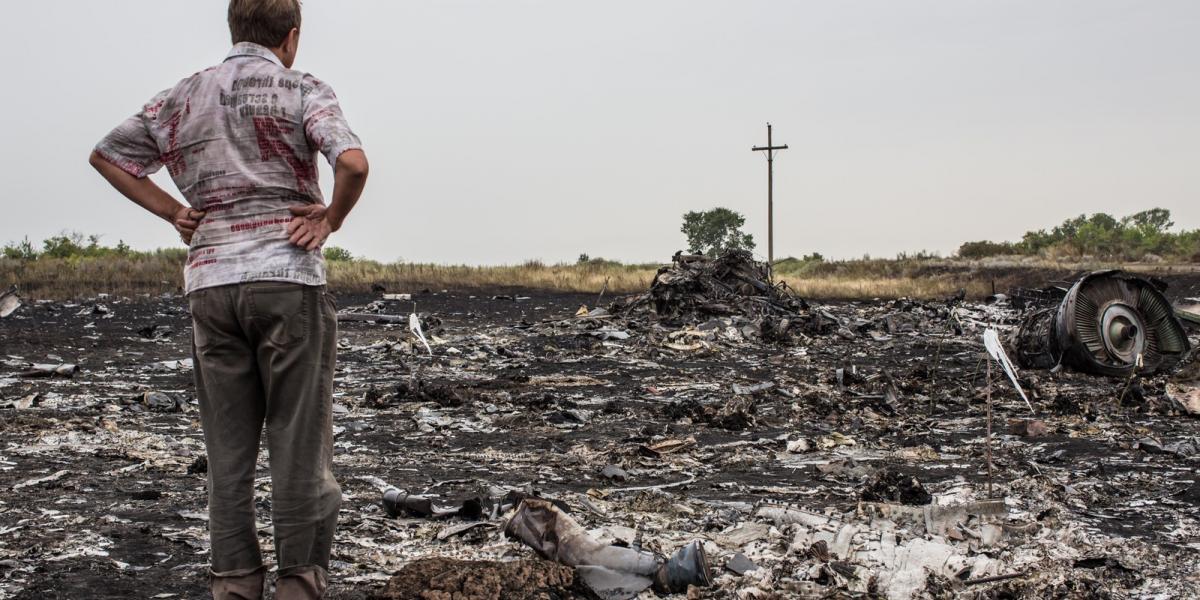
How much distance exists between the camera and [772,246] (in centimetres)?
3822

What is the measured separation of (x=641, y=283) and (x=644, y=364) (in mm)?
17776

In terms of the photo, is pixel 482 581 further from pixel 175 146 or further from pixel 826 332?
pixel 826 332

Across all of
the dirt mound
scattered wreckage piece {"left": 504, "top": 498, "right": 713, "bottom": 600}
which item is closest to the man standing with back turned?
the dirt mound

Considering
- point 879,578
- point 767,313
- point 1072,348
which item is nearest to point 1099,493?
point 879,578

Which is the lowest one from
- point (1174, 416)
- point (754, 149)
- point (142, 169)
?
point (1174, 416)

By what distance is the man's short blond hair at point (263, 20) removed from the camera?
284 centimetres

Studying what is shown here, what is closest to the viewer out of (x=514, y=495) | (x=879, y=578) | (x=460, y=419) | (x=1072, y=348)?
(x=879, y=578)

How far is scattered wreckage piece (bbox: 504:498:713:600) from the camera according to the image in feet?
11.9

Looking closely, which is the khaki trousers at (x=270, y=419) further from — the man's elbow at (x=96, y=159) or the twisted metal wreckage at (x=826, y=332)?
the twisted metal wreckage at (x=826, y=332)

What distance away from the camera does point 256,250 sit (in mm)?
2793

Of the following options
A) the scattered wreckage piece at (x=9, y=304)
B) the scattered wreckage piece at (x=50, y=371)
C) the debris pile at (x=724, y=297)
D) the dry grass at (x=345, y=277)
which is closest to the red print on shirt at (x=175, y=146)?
the scattered wreckage piece at (x=50, y=371)

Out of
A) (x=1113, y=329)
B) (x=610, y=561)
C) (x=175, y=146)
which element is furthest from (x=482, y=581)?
(x=1113, y=329)

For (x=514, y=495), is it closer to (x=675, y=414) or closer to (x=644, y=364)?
(x=675, y=414)

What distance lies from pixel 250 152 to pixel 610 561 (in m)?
1.95
